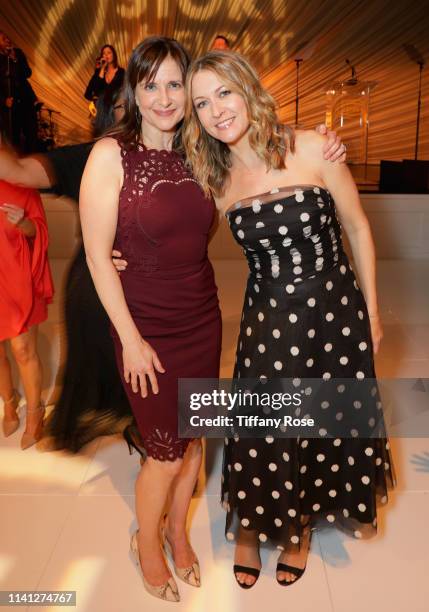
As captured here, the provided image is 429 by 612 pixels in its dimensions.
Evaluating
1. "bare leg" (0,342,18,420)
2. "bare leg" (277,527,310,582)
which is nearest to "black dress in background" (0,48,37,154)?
"bare leg" (0,342,18,420)

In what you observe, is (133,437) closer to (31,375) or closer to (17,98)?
(31,375)

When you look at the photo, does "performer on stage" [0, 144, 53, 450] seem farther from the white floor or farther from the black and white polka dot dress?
the black and white polka dot dress

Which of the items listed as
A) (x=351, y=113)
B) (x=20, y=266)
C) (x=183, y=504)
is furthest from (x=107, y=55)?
(x=183, y=504)

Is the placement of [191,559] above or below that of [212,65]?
below

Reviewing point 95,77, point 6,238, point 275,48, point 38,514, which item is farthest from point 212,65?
point 275,48

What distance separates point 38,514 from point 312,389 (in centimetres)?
108

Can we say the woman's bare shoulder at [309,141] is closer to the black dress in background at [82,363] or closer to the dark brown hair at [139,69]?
the dark brown hair at [139,69]

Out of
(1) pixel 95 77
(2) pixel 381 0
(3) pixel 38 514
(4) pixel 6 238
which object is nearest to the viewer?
(3) pixel 38 514

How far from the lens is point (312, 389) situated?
1.77 meters

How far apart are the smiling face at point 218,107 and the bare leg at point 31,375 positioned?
1.34 metres

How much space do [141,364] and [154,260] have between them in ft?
0.87

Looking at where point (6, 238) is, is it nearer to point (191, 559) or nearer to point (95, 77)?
point (191, 559)

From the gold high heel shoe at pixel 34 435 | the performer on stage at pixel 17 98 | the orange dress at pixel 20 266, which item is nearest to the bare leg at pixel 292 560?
the gold high heel shoe at pixel 34 435

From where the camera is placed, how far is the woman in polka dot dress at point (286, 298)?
1601 millimetres
